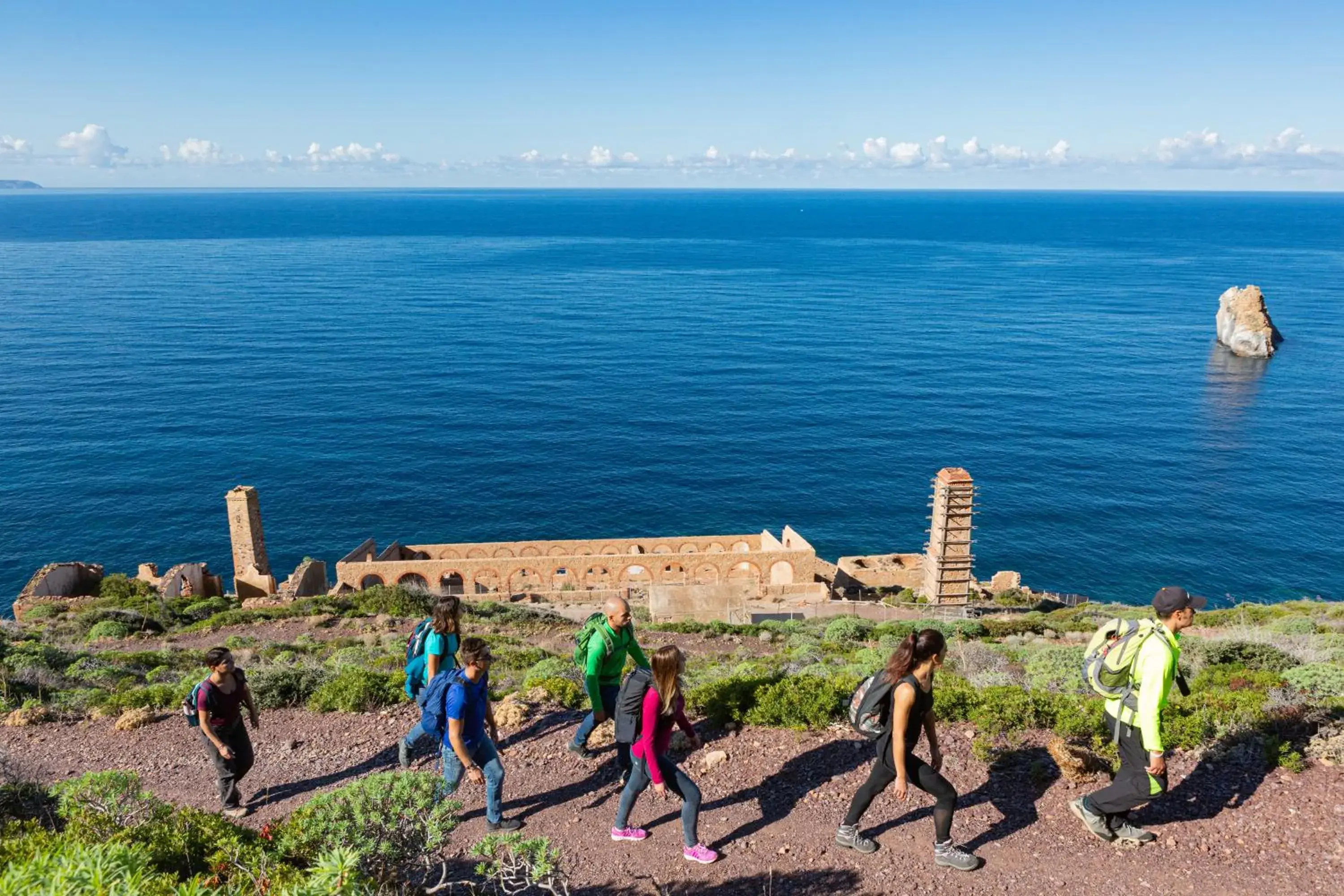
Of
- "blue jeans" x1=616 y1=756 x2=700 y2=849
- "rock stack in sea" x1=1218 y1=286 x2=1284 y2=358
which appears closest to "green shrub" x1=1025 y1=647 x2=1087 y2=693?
"blue jeans" x1=616 y1=756 x2=700 y2=849

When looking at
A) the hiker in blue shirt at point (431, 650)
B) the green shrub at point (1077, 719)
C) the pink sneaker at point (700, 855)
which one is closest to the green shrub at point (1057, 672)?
the green shrub at point (1077, 719)

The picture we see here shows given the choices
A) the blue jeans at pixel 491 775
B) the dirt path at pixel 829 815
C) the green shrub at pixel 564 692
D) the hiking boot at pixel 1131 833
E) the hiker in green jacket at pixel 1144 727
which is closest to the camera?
the hiker in green jacket at pixel 1144 727

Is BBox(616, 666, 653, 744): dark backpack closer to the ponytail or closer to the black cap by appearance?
the ponytail

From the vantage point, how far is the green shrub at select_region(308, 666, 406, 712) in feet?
35.9

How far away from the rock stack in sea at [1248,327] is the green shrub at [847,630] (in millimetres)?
70782

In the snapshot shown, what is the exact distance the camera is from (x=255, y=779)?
30.8 feet

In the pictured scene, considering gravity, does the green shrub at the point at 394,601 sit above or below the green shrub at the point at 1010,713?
below

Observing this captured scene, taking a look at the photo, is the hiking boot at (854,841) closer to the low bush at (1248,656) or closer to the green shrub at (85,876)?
the green shrub at (85,876)

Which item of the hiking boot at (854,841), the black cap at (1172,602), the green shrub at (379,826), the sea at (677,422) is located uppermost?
Result: the black cap at (1172,602)

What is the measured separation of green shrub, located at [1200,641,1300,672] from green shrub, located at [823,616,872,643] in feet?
25.7

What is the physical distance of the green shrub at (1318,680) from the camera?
32.7 ft

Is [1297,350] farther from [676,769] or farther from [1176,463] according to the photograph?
[676,769]

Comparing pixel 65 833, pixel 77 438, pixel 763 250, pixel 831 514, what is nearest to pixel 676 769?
pixel 65 833

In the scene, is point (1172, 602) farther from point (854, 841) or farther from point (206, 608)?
point (206, 608)
